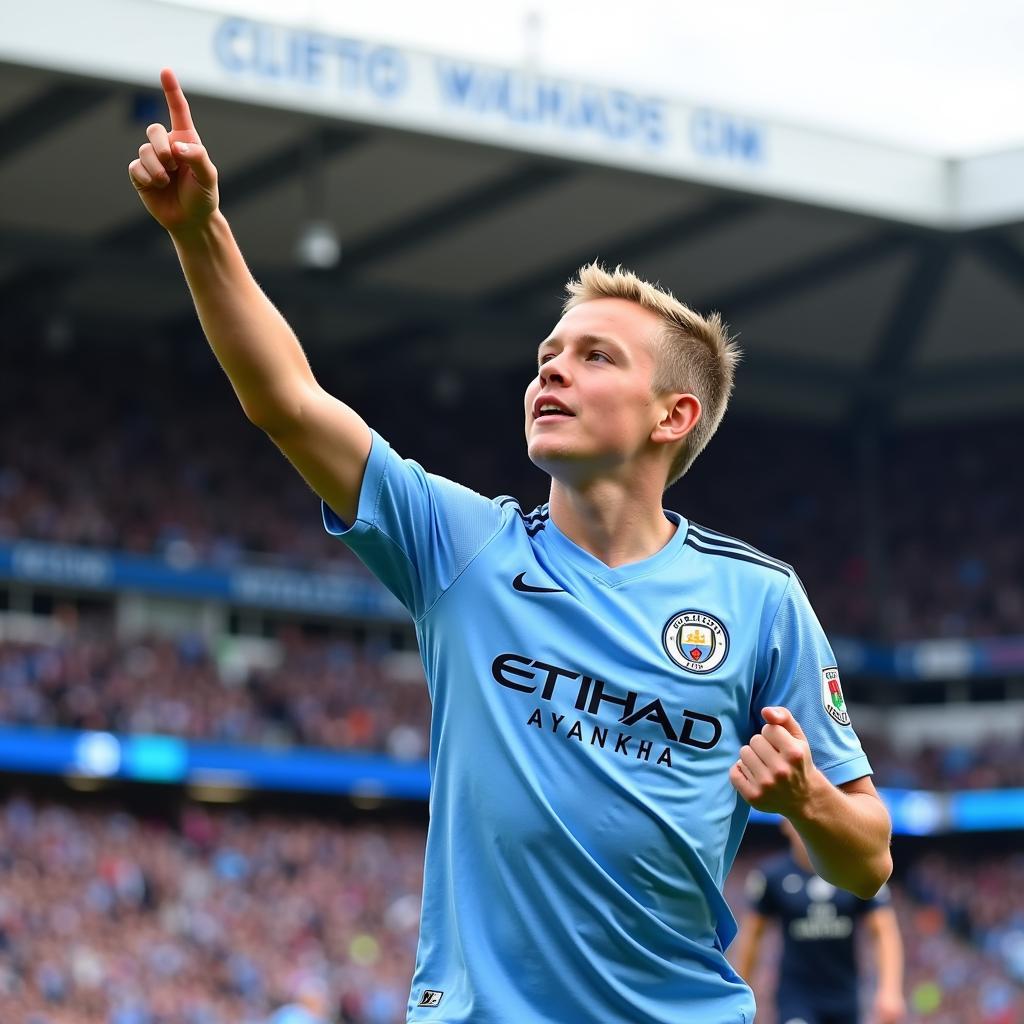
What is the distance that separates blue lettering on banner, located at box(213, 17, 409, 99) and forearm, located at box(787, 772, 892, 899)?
22391 millimetres

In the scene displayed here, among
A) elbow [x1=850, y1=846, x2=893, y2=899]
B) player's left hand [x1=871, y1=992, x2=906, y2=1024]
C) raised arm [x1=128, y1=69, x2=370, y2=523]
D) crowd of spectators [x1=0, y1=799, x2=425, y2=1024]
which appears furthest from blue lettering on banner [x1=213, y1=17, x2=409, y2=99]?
elbow [x1=850, y1=846, x2=893, y2=899]

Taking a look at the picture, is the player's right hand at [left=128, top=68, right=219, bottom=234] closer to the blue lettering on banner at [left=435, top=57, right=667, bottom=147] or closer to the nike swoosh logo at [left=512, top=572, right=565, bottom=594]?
the nike swoosh logo at [left=512, top=572, right=565, bottom=594]

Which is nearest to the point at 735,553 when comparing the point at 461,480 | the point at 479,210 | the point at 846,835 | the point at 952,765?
the point at 846,835

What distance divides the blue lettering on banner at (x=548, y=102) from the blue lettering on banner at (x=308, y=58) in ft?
2.46

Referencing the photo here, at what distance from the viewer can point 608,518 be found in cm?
340

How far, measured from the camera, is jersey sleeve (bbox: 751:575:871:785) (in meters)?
3.30

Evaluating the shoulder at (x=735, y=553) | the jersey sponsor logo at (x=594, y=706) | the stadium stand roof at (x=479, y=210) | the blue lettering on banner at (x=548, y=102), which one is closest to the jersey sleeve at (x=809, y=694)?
the shoulder at (x=735, y=553)

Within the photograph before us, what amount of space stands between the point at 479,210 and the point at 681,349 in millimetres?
26362

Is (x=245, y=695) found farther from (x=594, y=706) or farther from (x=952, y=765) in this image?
(x=594, y=706)

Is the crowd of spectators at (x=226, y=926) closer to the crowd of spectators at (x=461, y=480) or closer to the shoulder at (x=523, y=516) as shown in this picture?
the crowd of spectators at (x=461, y=480)

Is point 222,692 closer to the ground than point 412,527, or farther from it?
farther from it

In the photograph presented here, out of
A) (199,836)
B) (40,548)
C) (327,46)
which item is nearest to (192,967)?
(199,836)

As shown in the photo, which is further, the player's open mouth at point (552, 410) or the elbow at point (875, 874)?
the player's open mouth at point (552, 410)

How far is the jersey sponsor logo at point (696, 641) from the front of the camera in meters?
3.21
